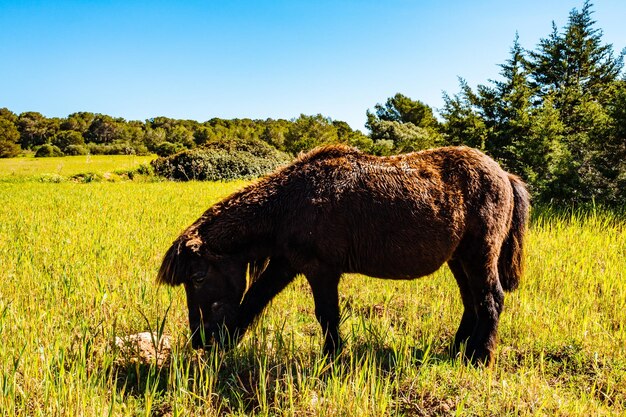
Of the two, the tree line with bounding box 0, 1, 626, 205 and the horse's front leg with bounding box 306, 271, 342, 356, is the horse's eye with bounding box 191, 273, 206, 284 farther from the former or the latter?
the tree line with bounding box 0, 1, 626, 205

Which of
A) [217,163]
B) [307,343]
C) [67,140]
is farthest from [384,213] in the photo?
[67,140]

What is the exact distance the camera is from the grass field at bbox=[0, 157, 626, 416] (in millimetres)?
2652

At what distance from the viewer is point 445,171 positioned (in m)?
3.75

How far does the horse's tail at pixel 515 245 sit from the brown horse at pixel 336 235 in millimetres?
346

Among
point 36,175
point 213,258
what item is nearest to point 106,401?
point 213,258

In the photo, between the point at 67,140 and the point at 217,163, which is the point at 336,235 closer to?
the point at 217,163

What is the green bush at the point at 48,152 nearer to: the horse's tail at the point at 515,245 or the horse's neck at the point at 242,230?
the horse's neck at the point at 242,230

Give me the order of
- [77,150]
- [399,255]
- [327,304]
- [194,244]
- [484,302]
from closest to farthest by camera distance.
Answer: [194,244]
[327,304]
[399,255]
[484,302]
[77,150]

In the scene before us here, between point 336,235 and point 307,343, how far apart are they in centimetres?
114

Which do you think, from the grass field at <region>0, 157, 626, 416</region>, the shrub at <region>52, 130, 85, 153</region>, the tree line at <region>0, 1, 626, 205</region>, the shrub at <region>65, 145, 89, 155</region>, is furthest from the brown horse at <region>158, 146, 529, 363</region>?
the shrub at <region>52, 130, 85, 153</region>

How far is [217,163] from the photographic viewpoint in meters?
21.9

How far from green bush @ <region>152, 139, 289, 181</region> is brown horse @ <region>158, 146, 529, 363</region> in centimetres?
1837

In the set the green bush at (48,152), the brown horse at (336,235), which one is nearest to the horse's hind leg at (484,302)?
the brown horse at (336,235)

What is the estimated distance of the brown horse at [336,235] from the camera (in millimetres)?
3309
